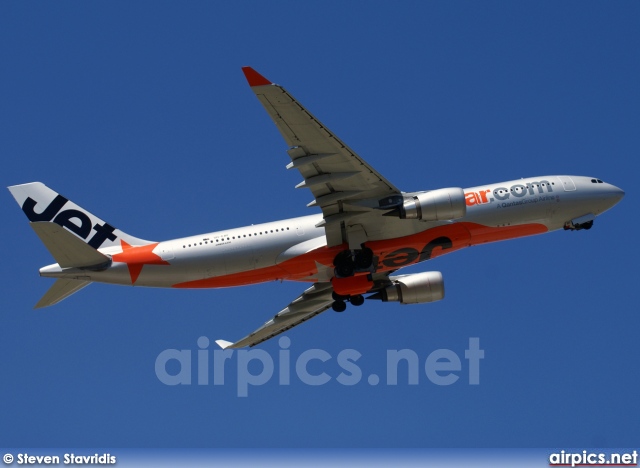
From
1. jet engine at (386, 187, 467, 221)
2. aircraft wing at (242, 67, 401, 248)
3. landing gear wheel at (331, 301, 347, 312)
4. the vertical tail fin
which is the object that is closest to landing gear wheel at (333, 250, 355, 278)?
aircraft wing at (242, 67, 401, 248)

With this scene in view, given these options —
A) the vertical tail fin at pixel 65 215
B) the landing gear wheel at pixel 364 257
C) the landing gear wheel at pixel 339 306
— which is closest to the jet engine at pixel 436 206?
the landing gear wheel at pixel 364 257

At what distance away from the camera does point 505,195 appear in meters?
48.0

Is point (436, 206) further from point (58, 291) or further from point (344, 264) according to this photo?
point (58, 291)

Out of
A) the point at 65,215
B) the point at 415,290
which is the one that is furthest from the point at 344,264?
the point at 65,215

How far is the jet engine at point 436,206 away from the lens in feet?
150

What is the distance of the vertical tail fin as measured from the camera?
161 ft

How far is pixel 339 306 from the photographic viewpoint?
175 ft

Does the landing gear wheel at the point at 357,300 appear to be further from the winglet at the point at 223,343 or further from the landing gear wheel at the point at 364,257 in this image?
the winglet at the point at 223,343

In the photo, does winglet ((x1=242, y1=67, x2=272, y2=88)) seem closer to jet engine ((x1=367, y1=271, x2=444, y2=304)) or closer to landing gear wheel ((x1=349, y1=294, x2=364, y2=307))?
landing gear wheel ((x1=349, y1=294, x2=364, y2=307))

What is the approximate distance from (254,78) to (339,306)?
17639mm

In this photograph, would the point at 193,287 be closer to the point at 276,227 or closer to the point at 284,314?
the point at 276,227

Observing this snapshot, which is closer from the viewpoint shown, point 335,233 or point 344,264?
point 335,233

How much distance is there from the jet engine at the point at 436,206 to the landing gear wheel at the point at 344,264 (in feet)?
11.9

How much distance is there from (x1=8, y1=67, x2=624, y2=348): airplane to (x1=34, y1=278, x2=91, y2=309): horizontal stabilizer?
5cm
